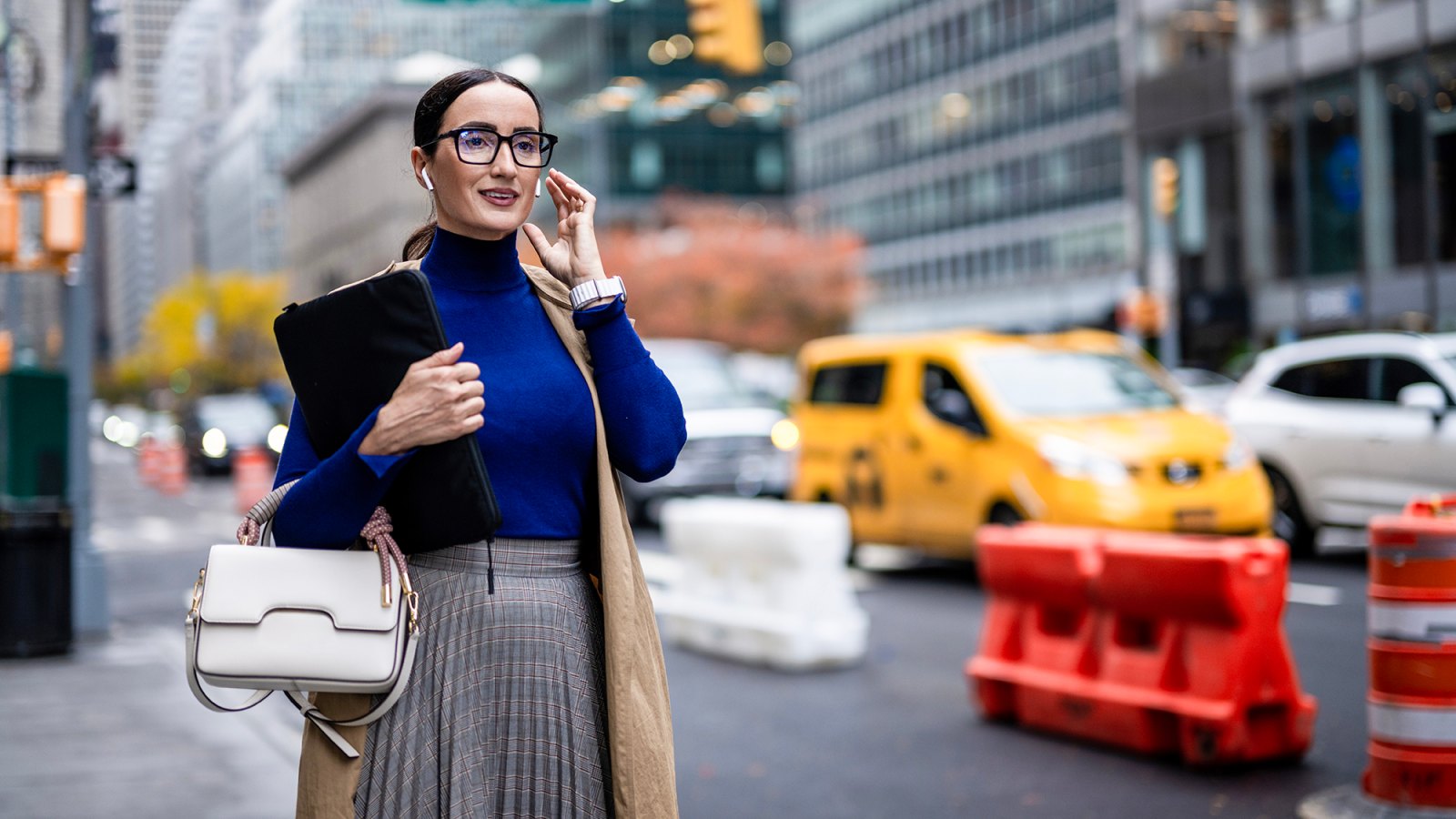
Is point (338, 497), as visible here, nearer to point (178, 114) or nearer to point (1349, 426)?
point (1349, 426)

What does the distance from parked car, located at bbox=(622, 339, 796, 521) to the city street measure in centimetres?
740

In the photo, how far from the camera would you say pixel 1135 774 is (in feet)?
22.7

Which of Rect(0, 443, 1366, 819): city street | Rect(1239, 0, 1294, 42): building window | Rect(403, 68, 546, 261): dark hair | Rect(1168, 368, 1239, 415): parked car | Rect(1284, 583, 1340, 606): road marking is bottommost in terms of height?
Rect(0, 443, 1366, 819): city street

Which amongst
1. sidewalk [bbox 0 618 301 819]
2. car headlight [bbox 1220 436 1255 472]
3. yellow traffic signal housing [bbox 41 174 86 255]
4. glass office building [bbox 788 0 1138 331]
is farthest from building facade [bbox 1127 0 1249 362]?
sidewalk [bbox 0 618 301 819]

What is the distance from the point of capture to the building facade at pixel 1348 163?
34.7m

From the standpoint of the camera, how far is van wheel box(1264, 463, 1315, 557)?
46.5 feet

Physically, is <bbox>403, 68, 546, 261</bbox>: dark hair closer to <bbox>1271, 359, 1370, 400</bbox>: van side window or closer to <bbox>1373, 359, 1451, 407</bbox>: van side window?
<bbox>1373, 359, 1451, 407</bbox>: van side window

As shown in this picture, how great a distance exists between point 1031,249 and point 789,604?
5816 centimetres

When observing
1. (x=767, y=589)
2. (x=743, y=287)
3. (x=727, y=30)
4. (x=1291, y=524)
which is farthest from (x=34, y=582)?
(x=743, y=287)

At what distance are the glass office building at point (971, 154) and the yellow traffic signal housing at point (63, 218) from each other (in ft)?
153

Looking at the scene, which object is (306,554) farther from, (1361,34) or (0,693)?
(1361,34)

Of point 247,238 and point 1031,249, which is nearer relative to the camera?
point 1031,249

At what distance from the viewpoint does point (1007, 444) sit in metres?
12.4

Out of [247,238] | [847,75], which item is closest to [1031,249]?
[847,75]
